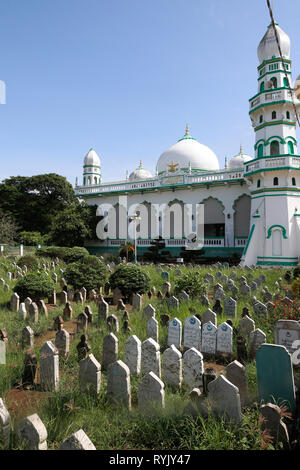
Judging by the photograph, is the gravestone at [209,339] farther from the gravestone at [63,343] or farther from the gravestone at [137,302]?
the gravestone at [137,302]

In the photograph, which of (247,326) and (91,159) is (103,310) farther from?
(91,159)

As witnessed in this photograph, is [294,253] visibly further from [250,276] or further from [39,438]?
[39,438]

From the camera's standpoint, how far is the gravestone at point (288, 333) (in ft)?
12.8

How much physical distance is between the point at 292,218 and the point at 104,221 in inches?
639

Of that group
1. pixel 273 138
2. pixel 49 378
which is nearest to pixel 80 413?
pixel 49 378

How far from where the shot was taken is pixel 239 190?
22312mm

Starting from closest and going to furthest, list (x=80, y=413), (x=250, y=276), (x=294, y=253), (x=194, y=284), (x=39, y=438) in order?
(x=39, y=438), (x=80, y=413), (x=194, y=284), (x=250, y=276), (x=294, y=253)

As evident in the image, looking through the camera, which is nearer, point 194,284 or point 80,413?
point 80,413

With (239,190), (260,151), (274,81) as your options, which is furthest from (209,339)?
(274,81)

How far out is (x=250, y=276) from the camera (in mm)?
11586

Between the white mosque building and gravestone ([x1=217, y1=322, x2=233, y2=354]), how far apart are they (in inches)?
514

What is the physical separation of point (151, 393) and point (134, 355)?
3.46 ft

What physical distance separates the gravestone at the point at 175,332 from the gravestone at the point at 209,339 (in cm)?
38

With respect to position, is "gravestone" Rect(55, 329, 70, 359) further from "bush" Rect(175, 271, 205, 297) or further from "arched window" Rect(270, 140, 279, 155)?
"arched window" Rect(270, 140, 279, 155)
